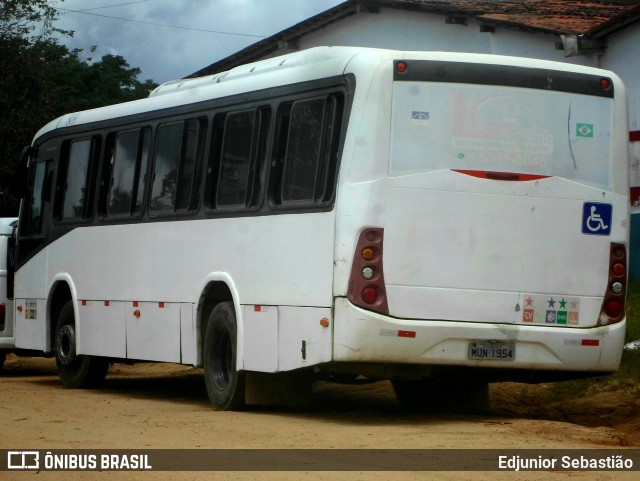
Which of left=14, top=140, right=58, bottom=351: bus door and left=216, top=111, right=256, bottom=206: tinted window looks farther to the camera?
left=14, top=140, right=58, bottom=351: bus door

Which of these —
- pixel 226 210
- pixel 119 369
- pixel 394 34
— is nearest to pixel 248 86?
pixel 226 210

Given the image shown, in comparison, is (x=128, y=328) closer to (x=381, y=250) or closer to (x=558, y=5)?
(x=381, y=250)

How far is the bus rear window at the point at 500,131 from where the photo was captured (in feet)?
36.7

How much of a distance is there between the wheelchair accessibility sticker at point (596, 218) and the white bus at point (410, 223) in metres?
0.01

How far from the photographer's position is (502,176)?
1136 cm

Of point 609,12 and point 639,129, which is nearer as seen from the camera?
point 639,129

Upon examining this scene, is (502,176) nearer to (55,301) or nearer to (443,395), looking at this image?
(443,395)

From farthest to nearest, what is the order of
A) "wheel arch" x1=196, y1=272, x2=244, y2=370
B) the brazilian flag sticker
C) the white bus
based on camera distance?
"wheel arch" x1=196, y1=272, x2=244, y2=370 < the brazilian flag sticker < the white bus

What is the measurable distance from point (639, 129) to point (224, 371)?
35.0 ft

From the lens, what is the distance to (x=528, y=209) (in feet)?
37.6

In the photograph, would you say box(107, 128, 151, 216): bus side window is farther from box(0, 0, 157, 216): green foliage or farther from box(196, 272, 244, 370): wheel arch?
box(0, 0, 157, 216): green foliage

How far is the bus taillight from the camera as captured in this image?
1099cm

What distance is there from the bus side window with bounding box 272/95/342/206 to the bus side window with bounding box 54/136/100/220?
4.47 metres

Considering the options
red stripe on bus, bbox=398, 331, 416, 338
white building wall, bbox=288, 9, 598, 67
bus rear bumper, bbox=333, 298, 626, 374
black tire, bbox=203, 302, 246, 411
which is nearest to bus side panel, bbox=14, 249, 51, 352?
black tire, bbox=203, 302, 246, 411
